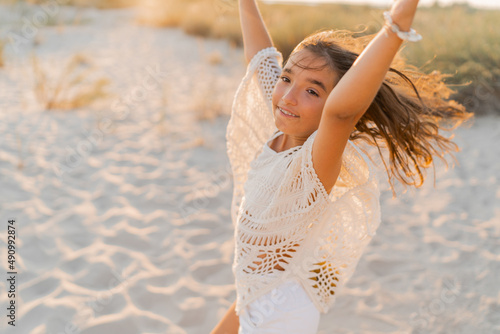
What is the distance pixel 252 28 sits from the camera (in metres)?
1.81

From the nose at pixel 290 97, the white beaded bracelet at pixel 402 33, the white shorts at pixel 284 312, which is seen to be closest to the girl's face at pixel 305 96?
the nose at pixel 290 97

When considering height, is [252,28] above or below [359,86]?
below

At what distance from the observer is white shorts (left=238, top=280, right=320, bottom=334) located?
56.9 inches

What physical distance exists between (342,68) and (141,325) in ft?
5.48

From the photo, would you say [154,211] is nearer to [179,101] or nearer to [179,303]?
[179,303]

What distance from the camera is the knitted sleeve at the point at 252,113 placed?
1.79 metres

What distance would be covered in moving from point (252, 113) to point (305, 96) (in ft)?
1.93

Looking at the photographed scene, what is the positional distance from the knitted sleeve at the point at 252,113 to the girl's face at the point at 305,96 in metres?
0.39

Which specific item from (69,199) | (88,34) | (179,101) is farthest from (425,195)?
(88,34)

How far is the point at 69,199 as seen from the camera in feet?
11.1

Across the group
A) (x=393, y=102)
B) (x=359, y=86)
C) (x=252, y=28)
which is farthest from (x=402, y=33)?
(x=252, y=28)

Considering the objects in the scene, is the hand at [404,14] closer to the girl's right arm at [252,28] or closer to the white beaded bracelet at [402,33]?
the white beaded bracelet at [402,33]

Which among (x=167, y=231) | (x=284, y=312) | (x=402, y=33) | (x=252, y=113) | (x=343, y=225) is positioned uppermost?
(x=402, y=33)

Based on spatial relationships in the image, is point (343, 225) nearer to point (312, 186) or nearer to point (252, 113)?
point (312, 186)
